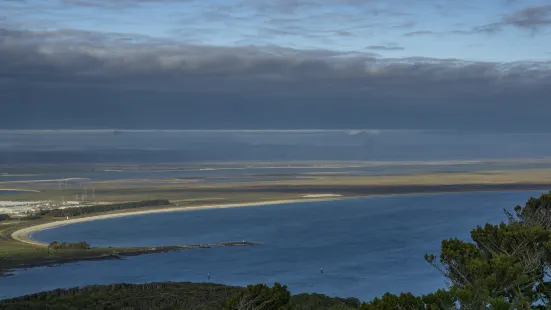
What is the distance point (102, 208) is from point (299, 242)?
156 ft

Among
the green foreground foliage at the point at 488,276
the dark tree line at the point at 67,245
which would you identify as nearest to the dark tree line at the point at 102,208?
the dark tree line at the point at 67,245

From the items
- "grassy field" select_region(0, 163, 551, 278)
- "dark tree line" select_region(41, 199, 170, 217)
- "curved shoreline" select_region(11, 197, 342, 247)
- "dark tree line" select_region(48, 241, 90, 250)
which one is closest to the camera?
"dark tree line" select_region(48, 241, 90, 250)

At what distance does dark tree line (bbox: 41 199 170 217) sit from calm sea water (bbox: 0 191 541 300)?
8089 mm

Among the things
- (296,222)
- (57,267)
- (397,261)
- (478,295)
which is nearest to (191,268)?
(57,267)

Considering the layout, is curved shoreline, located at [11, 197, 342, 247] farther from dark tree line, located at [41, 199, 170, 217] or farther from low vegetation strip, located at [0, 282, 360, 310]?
low vegetation strip, located at [0, 282, 360, 310]

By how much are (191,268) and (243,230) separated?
1273 inches

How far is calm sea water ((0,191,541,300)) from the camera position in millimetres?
74125

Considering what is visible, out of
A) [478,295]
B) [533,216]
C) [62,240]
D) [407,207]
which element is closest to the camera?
[478,295]

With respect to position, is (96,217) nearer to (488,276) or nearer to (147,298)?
(147,298)

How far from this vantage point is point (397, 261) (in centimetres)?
8394

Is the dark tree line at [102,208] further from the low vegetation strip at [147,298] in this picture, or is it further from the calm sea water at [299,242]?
the low vegetation strip at [147,298]

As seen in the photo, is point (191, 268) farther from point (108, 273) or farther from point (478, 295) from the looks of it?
point (478, 295)

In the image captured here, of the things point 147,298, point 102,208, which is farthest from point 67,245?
point 102,208

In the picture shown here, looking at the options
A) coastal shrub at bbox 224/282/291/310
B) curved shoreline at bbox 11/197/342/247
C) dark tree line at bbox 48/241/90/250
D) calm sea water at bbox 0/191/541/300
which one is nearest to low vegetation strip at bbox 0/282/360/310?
calm sea water at bbox 0/191/541/300
